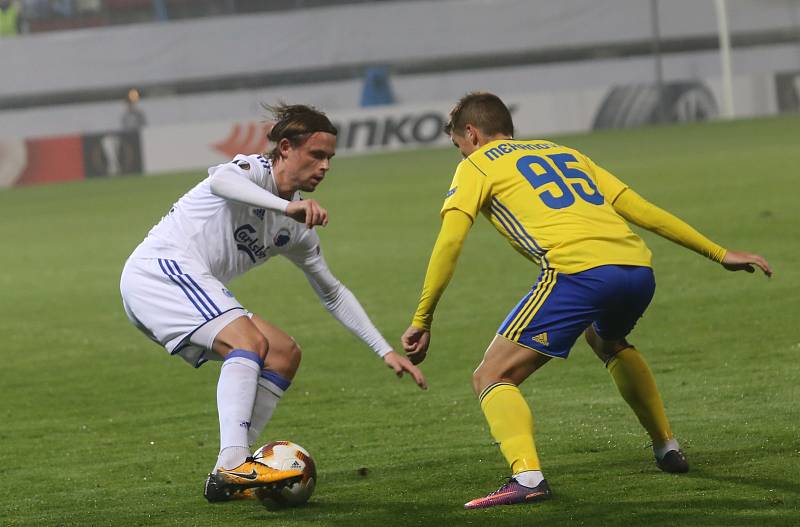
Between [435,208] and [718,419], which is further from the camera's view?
[435,208]

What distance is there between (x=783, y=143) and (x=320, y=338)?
17.2 m

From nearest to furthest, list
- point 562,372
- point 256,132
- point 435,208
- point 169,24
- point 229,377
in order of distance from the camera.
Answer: point 229,377 → point 562,372 → point 435,208 → point 256,132 → point 169,24

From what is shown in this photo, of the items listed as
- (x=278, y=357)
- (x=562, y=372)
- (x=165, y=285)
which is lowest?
(x=562, y=372)

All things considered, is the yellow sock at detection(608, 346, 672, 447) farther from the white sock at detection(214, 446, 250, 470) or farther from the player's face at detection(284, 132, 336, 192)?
the white sock at detection(214, 446, 250, 470)

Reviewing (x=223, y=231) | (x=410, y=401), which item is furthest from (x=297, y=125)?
(x=410, y=401)

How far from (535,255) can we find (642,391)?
817 mm

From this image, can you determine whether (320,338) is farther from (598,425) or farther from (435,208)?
(435,208)

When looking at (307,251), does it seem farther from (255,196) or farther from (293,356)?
(255,196)

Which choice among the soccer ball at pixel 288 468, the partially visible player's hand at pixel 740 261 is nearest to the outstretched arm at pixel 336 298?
the soccer ball at pixel 288 468

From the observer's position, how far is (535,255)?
565 centimetres

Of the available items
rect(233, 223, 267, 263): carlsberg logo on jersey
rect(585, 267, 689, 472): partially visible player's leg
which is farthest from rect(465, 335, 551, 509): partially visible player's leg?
rect(233, 223, 267, 263): carlsberg logo on jersey

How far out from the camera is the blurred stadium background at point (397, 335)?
5930 mm

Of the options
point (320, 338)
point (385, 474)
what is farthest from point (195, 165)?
point (385, 474)

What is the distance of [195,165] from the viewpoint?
35.5m
